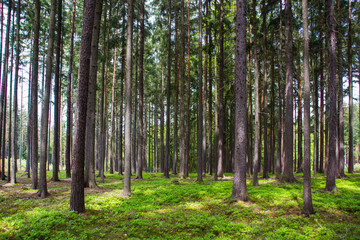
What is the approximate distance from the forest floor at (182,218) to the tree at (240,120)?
0.66 metres

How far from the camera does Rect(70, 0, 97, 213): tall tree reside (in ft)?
24.8

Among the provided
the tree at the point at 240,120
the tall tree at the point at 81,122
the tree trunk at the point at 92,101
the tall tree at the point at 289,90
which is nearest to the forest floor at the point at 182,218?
the tall tree at the point at 81,122

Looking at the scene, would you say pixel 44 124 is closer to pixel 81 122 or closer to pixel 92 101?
pixel 92 101

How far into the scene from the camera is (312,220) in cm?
698

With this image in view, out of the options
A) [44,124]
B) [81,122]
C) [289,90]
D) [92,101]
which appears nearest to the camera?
[81,122]

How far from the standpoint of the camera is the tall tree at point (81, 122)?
756 cm

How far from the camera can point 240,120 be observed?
31.2ft

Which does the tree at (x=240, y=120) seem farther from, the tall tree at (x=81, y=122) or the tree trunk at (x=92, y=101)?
the tree trunk at (x=92, y=101)

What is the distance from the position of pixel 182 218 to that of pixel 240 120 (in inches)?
180

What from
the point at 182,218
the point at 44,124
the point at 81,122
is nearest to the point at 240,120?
the point at 182,218

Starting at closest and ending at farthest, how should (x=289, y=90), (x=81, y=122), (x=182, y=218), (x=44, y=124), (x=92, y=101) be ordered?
(x=182, y=218)
(x=81, y=122)
(x=44, y=124)
(x=92, y=101)
(x=289, y=90)

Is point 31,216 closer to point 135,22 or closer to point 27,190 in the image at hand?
point 27,190

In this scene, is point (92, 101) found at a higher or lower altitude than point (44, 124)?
higher

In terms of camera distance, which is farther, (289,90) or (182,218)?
(289,90)
